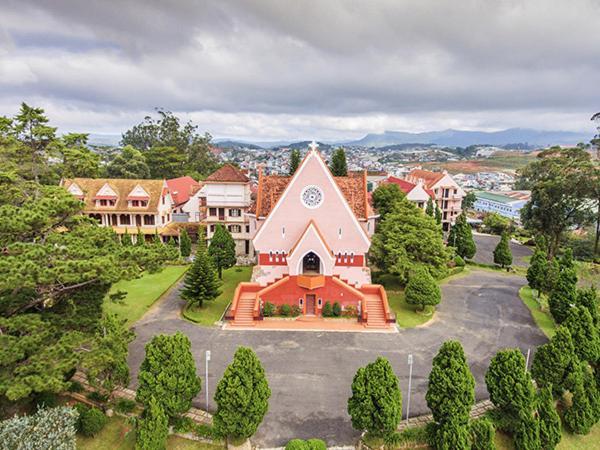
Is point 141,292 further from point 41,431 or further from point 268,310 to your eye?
point 41,431

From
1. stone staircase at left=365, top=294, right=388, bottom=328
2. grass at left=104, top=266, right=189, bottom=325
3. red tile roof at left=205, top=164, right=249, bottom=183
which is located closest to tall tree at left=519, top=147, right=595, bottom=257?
stone staircase at left=365, top=294, right=388, bottom=328

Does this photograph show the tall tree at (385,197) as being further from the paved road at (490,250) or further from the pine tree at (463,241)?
the paved road at (490,250)

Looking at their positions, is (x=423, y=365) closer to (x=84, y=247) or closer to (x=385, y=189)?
(x=84, y=247)

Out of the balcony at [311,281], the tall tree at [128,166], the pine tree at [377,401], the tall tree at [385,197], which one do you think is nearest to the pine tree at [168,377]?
the pine tree at [377,401]

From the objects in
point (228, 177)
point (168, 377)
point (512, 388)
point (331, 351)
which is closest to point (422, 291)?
point (331, 351)

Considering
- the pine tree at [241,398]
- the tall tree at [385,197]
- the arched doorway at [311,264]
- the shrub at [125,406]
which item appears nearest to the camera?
the pine tree at [241,398]

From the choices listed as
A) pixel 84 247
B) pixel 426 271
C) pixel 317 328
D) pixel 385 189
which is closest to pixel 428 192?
pixel 385 189
